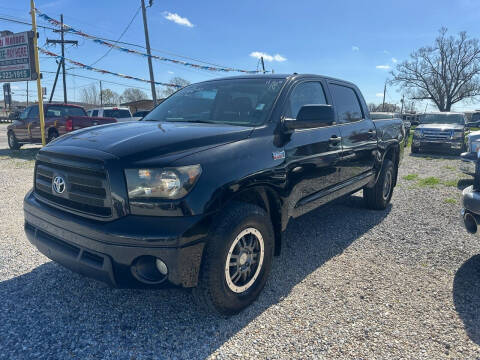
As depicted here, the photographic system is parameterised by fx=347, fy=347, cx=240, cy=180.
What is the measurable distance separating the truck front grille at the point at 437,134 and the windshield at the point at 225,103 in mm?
12181

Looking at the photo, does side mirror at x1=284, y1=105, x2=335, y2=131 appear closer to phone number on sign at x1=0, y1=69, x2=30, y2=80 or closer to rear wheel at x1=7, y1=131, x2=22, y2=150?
phone number on sign at x1=0, y1=69, x2=30, y2=80

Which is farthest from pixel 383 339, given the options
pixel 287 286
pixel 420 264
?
pixel 420 264

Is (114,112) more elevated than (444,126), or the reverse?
(114,112)

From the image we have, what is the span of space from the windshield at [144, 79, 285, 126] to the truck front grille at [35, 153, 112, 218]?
3.89 ft

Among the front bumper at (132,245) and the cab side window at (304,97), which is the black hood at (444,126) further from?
the front bumper at (132,245)

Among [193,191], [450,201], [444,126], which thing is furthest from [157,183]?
[444,126]

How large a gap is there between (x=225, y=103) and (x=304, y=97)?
817mm

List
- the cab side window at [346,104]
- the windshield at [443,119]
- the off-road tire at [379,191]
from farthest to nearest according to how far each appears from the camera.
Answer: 1. the windshield at [443,119]
2. the off-road tire at [379,191]
3. the cab side window at [346,104]

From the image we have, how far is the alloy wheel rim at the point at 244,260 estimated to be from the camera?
2.49 meters

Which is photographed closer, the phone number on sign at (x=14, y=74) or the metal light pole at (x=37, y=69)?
the metal light pole at (x=37, y=69)

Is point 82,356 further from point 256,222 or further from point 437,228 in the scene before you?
point 437,228

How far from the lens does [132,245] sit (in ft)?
6.95

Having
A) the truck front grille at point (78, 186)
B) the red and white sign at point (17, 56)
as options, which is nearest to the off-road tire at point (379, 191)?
the truck front grille at point (78, 186)

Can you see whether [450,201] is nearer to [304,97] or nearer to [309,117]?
[304,97]
